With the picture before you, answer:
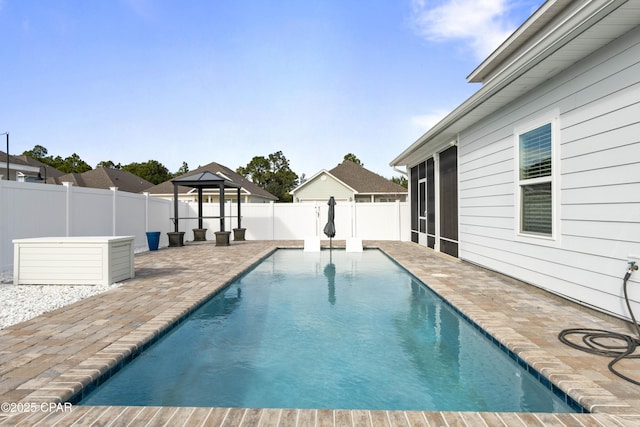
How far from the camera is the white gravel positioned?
14.1 ft

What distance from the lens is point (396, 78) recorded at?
48.2 feet

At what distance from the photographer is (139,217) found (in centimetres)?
1180

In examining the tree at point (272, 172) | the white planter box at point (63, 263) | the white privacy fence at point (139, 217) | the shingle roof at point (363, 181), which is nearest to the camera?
the white planter box at point (63, 263)

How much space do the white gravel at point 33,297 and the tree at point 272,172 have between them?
4330 cm

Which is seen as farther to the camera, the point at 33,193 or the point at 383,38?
the point at 383,38

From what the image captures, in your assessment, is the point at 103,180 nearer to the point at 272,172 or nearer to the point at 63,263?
the point at 63,263

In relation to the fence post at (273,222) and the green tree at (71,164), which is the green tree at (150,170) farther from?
the fence post at (273,222)

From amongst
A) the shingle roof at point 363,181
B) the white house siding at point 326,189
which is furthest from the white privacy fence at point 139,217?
the shingle roof at point 363,181

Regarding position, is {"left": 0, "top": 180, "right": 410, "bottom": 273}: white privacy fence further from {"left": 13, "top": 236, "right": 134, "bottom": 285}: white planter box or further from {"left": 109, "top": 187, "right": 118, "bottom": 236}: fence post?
{"left": 13, "top": 236, "right": 134, "bottom": 285}: white planter box

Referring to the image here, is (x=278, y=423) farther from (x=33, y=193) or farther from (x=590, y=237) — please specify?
(x=33, y=193)

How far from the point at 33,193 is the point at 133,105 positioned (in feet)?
30.5

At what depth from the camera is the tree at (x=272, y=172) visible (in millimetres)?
50362

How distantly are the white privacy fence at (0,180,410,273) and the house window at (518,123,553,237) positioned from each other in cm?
882

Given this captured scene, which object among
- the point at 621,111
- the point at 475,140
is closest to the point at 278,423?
the point at 621,111
